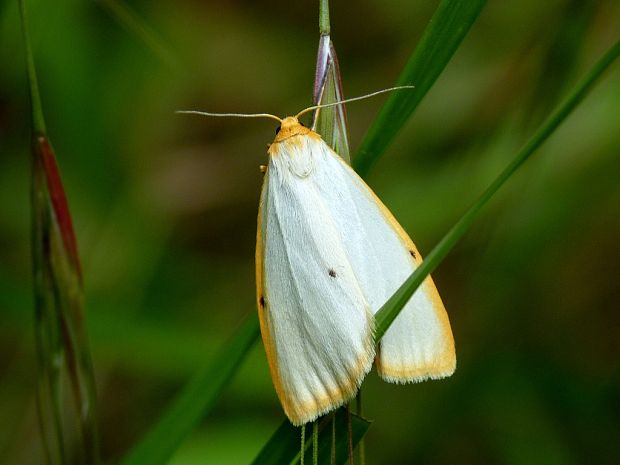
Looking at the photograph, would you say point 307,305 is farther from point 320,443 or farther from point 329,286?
point 320,443

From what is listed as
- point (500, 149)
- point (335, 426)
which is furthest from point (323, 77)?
point (500, 149)

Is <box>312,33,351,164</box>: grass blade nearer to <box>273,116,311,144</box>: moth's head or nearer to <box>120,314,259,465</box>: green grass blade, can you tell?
<box>273,116,311,144</box>: moth's head

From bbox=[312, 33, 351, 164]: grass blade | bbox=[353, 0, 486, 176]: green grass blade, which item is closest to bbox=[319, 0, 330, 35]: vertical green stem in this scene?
bbox=[312, 33, 351, 164]: grass blade

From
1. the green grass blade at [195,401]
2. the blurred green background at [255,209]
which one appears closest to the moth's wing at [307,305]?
the green grass blade at [195,401]

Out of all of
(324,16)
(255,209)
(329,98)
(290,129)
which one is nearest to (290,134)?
(290,129)

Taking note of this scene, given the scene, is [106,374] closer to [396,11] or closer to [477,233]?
[477,233]

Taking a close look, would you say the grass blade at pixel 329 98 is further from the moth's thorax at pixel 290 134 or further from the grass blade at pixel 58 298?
the grass blade at pixel 58 298
